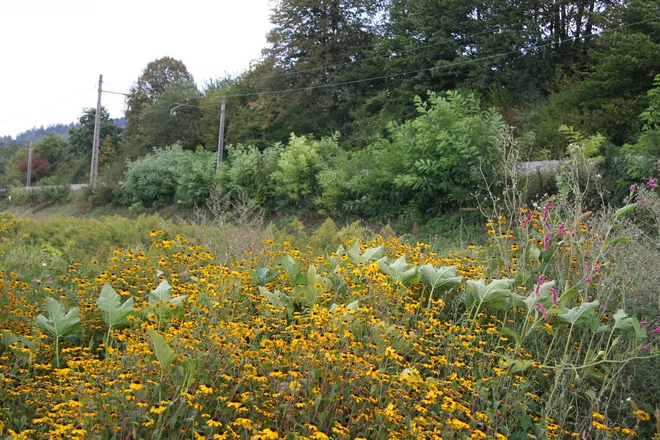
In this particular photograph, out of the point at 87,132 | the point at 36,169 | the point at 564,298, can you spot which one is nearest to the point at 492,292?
the point at 564,298

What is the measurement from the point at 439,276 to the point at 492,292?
1.23ft

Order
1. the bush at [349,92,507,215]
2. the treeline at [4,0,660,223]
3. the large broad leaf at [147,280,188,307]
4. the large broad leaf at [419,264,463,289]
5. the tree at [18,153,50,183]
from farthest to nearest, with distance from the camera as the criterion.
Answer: the tree at [18,153,50,183], the treeline at [4,0,660,223], the bush at [349,92,507,215], the large broad leaf at [419,264,463,289], the large broad leaf at [147,280,188,307]

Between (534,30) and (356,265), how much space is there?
23.7m

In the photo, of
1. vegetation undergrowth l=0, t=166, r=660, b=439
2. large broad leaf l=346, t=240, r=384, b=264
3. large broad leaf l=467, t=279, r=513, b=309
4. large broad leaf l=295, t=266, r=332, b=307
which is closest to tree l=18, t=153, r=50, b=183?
vegetation undergrowth l=0, t=166, r=660, b=439

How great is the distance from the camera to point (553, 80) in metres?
24.6

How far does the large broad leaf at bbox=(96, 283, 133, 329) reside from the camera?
346 cm

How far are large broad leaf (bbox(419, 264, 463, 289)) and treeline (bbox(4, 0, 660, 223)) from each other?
142 cm

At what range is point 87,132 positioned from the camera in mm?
53562

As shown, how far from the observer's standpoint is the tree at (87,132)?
53.6 metres

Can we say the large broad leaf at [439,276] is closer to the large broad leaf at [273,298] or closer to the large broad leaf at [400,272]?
the large broad leaf at [400,272]

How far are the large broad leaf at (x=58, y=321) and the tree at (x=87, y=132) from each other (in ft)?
175

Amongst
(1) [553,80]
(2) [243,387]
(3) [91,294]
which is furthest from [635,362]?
(1) [553,80]

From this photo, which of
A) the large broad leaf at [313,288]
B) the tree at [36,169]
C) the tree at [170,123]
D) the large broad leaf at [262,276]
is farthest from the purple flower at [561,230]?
the tree at [36,169]

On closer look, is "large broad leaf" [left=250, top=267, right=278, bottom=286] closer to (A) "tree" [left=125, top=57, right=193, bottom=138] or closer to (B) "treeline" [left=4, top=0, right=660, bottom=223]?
(B) "treeline" [left=4, top=0, right=660, bottom=223]
